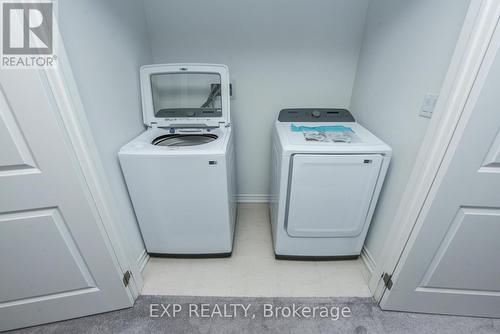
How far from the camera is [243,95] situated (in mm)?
1848

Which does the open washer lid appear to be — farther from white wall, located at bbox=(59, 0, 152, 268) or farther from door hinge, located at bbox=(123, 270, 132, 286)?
door hinge, located at bbox=(123, 270, 132, 286)

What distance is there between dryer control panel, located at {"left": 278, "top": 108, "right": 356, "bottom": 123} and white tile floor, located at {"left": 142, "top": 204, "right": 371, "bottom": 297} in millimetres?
1092

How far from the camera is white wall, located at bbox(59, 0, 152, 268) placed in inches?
38.1

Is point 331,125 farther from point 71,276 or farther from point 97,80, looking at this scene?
point 71,276

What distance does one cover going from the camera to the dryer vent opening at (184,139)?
156 centimetres

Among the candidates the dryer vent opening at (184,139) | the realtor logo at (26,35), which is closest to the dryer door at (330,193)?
the dryer vent opening at (184,139)

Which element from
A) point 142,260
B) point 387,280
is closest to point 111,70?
point 142,260

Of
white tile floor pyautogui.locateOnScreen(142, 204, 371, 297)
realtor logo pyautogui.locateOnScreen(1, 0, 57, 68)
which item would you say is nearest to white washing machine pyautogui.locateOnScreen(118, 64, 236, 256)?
white tile floor pyautogui.locateOnScreen(142, 204, 371, 297)

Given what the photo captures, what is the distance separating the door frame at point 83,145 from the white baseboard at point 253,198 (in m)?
1.24

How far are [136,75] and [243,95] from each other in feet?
2.73

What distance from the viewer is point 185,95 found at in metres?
1.78

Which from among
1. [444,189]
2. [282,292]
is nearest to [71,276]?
[282,292]

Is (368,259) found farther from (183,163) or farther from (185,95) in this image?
(185,95)

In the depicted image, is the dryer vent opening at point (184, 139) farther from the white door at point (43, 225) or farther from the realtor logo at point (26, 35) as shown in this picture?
the realtor logo at point (26, 35)
